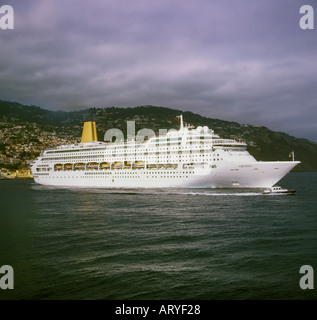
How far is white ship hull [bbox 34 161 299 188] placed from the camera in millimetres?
39344

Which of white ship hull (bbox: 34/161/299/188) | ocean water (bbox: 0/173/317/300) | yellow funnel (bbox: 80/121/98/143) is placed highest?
yellow funnel (bbox: 80/121/98/143)

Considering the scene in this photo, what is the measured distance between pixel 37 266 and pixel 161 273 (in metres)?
4.76

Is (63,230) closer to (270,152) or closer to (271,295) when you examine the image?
(271,295)

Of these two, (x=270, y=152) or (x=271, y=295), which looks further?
(x=270, y=152)

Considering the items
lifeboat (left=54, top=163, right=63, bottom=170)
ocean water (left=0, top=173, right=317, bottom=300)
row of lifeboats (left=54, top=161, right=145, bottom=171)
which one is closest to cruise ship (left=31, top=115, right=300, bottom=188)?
row of lifeboats (left=54, top=161, right=145, bottom=171)

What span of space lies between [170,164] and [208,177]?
7.41 meters

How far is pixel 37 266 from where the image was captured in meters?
10.9

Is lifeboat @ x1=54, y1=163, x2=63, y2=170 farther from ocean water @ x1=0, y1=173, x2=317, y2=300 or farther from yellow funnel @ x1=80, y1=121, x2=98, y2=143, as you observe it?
ocean water @ x1=0, y1=173, x2=317, y2=300

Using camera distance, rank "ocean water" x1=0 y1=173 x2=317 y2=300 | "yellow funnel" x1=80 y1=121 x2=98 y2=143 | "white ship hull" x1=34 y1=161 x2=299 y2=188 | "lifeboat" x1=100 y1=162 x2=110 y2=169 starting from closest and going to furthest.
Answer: "ocean water" x1=0 y1=173 x2=317 y2=300
"white ship hull" x1=34 y1=161 x2=299 y2=188
"lifeboat" x1=100 y1=162 x2=110 y2=169
"yellow funnel" x1=80 y1=121 x2=98 y2=143

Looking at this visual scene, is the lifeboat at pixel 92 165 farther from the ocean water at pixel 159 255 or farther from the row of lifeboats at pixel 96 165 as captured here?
the ocean water at pixel 159 255

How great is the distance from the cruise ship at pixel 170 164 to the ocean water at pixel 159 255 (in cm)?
1846

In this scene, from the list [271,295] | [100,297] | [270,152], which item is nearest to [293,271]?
[271,295]

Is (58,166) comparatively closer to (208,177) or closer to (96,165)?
(96,165)
